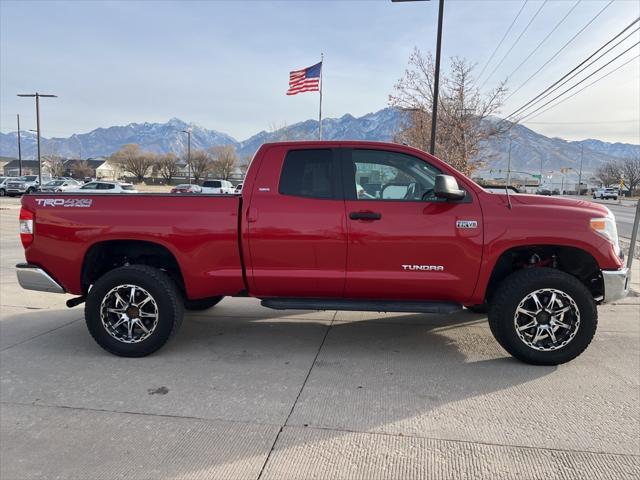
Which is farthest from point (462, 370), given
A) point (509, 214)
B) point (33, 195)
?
point (33, 195)

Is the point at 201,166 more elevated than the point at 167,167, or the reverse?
the point at 201,166

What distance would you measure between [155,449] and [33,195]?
2873 mm

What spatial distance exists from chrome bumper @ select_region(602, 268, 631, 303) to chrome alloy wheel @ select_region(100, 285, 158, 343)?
4.02 meters

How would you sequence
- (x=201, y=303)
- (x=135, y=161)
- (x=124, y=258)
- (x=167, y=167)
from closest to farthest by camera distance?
(x=124, y=258) < (x=201, y=303) < (x=167, y=167) < (x=135, y=161)

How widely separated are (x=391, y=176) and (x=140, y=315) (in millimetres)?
2657

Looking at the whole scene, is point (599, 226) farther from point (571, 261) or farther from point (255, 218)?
point (255, 218)

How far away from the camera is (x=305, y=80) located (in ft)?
76.8

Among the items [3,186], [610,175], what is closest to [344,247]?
[3,186]

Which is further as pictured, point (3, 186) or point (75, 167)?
point (75, 167)

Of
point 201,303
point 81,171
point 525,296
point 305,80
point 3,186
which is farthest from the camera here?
point 81,171

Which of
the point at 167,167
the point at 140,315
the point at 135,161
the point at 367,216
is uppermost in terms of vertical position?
the point at 135,161

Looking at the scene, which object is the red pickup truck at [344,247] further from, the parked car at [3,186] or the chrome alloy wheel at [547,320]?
the parked car at [3,186]

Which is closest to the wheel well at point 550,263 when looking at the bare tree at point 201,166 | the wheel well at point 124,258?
the wheel well at point 124,258

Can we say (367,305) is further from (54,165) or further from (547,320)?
(54,165)
